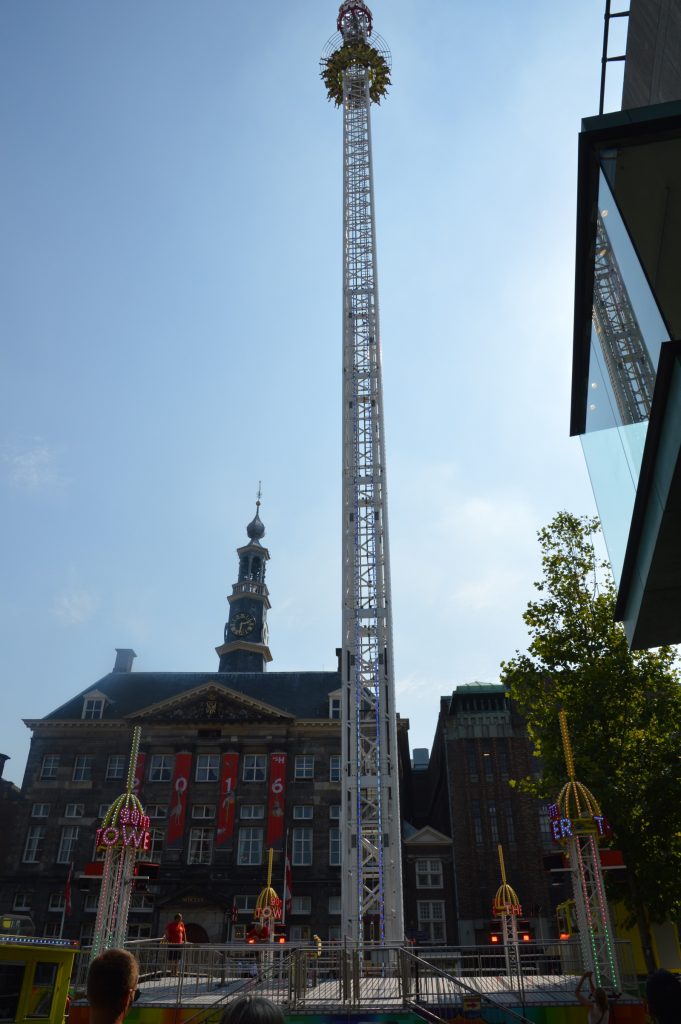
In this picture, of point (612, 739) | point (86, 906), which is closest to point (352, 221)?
point (612, 739)

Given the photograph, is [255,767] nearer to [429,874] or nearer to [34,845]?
[429,874]

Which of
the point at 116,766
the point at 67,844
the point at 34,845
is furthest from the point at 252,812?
the point at 34,845

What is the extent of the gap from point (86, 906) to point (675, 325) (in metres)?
51.2

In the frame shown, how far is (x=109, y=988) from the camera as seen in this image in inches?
156

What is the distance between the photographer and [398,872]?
28.0m

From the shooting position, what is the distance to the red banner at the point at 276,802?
48125 mm

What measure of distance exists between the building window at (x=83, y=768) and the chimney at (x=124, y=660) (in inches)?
437

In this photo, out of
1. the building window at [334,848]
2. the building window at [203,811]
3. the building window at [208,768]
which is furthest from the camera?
the building window at [208,768]

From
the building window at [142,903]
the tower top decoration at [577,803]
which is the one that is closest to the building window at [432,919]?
the building window at [142,903]

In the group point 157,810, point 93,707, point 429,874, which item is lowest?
point 429,874

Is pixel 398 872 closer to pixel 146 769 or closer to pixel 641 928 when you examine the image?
pixel 641 928

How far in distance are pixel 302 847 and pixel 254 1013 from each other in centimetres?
4990

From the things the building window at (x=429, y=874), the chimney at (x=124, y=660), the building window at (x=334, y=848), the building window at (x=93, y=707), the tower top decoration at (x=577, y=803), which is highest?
the chimney at (x=124, y=660)

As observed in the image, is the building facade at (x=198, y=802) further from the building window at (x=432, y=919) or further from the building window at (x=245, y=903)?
the building window at (x=432, y=919)
